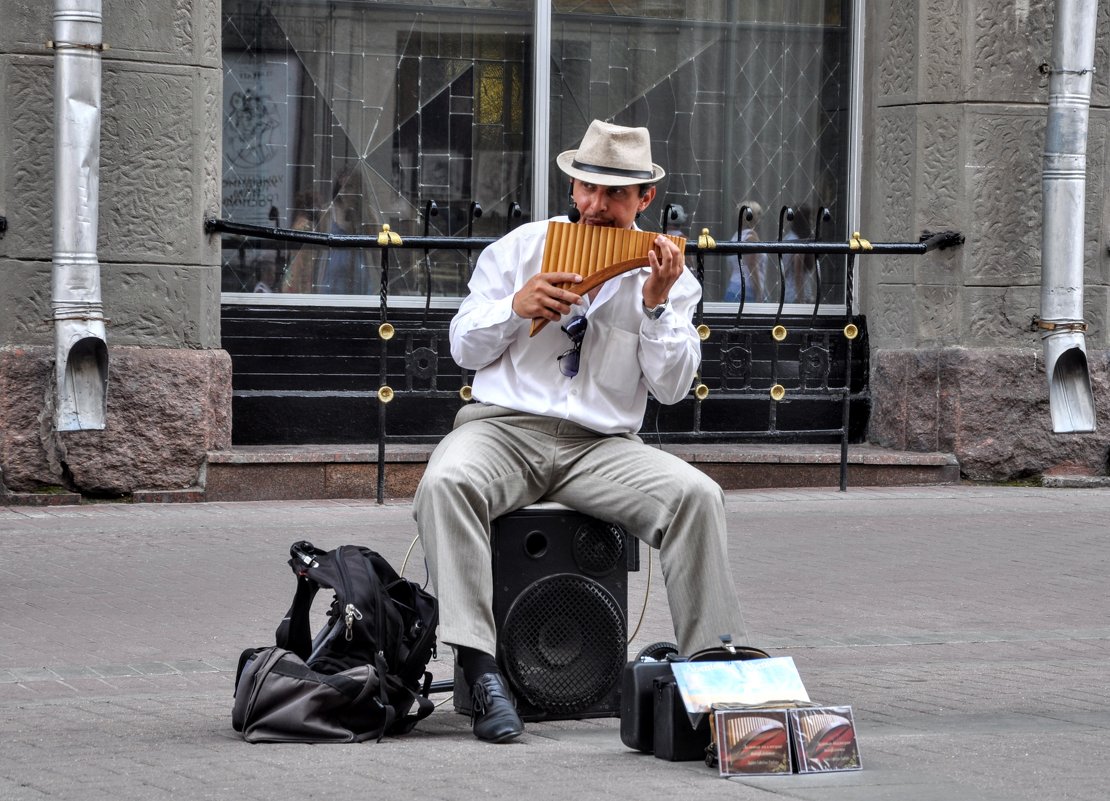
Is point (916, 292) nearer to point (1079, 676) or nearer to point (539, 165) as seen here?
point (539, 165)

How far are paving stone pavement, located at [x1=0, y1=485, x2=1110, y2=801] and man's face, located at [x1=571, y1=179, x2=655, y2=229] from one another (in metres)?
1.10

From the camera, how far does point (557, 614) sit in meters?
4.91

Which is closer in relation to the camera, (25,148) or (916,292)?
(25,148)

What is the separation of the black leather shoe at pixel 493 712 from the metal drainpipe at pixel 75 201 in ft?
14.8

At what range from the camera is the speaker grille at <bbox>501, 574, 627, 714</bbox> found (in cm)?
487

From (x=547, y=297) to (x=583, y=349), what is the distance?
292mm

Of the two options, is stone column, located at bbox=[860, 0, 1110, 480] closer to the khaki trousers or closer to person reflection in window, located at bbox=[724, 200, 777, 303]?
person reflection in window, located at bbox=[724, 200, 777, 303]

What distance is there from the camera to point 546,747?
455 cm

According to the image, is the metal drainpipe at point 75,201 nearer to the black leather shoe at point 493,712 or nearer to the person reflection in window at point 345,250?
the person reflection in window at point 345,250

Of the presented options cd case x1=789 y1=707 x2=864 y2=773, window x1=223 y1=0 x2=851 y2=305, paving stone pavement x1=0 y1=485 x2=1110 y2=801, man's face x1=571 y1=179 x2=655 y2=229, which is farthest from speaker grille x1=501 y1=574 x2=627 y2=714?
window x1=223 y1=0 x2=851 y2=305

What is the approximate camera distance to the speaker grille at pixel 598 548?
16.3 feet

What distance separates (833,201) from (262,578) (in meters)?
A: 5.09

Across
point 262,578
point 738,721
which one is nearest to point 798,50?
point 262,578

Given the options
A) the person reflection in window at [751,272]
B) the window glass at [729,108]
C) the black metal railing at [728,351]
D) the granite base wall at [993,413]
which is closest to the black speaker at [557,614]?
the black metal railing at [728,351]
